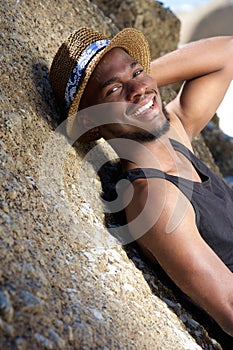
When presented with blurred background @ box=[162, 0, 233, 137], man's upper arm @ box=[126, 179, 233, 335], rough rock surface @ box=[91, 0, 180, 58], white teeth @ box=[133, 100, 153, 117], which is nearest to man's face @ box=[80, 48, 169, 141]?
white teeth @ box=[133, 100, 153, 117]

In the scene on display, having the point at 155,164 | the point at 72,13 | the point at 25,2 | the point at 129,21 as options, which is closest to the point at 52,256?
the point at 155,164

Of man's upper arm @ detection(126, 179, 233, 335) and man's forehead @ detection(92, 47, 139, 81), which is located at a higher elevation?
man's forehead @ detection(92, 47, 139, 81)

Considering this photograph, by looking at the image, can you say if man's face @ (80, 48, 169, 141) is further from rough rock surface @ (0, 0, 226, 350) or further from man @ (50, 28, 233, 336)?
rough rock surface @ (0, 0, 226, 350)

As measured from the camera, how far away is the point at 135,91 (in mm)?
1836

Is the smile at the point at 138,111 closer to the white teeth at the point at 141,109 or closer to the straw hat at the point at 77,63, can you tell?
the white teeth at the point at 141,109

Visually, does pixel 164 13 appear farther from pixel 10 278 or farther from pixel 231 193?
pixel 10 278

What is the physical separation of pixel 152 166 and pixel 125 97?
232mm

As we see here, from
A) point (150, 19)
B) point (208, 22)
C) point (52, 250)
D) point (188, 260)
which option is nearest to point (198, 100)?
point (188, 260)

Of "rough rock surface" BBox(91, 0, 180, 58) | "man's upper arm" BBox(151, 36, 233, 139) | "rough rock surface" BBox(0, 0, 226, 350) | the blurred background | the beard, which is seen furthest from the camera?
the blurred background

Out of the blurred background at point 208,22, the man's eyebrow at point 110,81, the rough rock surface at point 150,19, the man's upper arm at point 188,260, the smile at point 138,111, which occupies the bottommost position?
the blurred background at point 208,22

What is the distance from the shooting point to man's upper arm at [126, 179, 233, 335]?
1.59m

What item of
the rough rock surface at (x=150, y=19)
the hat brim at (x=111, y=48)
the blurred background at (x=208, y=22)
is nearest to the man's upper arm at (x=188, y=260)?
the hat brim at (x=111, y=48)

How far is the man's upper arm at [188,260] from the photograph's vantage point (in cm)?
159

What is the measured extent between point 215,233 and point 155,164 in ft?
0.93
